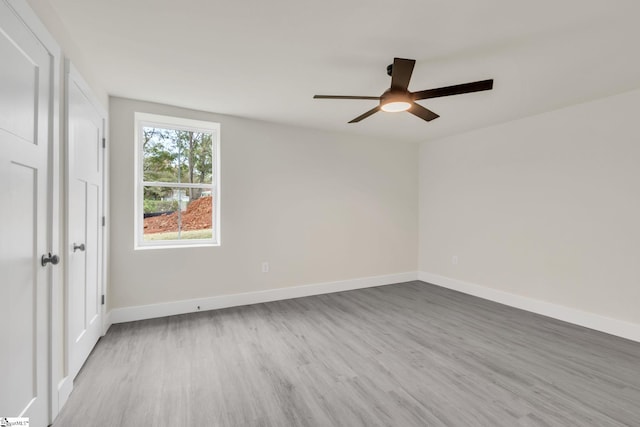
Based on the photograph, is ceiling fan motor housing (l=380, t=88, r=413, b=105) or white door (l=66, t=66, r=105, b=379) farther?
ceiling fan motor housing (l=380, t=88, r=413, b=105)

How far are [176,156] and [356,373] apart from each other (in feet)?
10.2

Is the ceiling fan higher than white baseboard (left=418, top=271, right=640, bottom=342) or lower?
higher

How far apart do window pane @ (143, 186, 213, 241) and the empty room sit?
0.03 m

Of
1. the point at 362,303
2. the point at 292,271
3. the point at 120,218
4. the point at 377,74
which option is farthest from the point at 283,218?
the point at 377,74

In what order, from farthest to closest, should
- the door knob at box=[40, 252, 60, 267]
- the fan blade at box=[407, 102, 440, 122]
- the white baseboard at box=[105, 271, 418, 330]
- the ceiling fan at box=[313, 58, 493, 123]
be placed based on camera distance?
the white baseboard at box=[105, 271, 418, 330] → the fan blade at box=[407, 102, 440, 122] → the ceiling fan at box=[313, 58, 493, 123] → the door knob at box=[40, 252, 60, 267]

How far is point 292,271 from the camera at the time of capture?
412cm

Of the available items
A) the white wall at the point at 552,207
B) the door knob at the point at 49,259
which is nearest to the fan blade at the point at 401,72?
the door knob at the point at 49,259

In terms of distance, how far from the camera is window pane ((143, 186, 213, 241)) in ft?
11.2

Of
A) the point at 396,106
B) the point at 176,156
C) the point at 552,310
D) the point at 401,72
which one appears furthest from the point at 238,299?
the point at 552,310

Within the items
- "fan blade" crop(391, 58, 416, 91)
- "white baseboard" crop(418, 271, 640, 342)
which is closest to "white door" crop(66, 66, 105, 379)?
"fan blade" crop(391, 58, 416, 91)

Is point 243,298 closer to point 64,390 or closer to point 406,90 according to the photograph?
point 64,390

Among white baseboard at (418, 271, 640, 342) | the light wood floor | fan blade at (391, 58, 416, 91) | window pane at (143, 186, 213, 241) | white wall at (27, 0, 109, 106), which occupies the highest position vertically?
white wall at (27, 0, 109, 106)

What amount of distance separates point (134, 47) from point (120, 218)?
5.92ft

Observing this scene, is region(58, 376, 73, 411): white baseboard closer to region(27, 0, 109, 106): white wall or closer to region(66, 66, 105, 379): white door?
region(66, 66, 105, 379): white door
